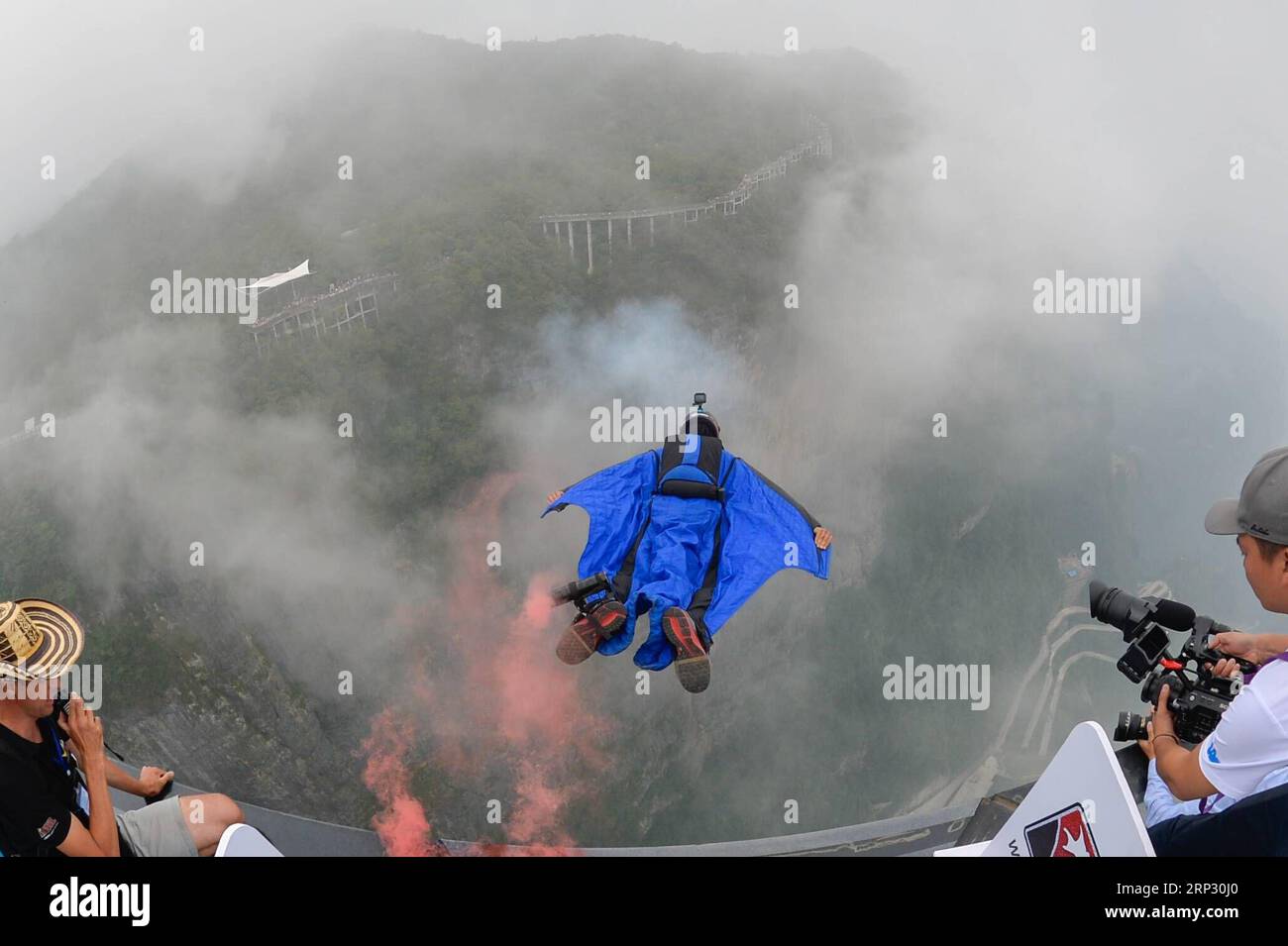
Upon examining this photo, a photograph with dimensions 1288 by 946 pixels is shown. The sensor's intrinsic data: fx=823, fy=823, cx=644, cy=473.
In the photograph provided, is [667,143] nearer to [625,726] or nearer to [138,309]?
[138,309]

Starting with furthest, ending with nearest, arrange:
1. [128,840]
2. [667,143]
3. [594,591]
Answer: [667,143] → [594,591] → [128,840]

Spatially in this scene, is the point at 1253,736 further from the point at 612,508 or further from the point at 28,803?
the point at 612,508

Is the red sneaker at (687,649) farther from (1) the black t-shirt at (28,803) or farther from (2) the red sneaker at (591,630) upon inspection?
(1) the black t-shirt at (28,803)

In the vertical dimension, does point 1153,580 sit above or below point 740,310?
below

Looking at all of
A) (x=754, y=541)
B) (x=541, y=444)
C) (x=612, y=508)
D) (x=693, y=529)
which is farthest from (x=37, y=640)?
(x=541, y=444)

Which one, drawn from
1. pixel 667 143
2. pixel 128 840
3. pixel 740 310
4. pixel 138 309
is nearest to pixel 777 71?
pixel 667 143

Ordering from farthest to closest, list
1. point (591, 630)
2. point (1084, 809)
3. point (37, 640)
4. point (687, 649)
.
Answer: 1. point (591, 630)
2. point (687, 649)
3. point (37, 640)
4. point (1084, 809)

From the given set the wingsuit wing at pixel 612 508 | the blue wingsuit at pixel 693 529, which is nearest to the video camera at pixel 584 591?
the blue wingsuit at pixel 693 529
